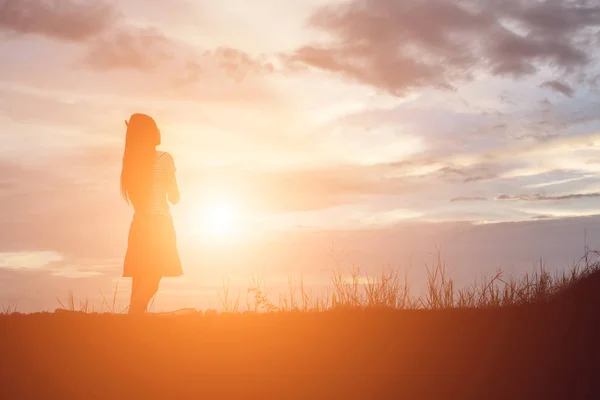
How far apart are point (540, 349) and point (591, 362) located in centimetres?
52

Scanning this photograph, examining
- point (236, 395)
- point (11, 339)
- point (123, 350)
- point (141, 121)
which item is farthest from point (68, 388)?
point (141, 121)

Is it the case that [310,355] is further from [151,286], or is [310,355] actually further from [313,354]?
[151,286]

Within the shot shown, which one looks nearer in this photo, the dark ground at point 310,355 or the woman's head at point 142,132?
the dark ground at point 310,355

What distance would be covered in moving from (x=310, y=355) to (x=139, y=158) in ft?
11.0

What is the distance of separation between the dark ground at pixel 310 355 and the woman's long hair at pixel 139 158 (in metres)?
1.62

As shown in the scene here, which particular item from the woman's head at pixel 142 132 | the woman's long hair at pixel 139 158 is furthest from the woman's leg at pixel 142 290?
the woman's head at pixel 142 132

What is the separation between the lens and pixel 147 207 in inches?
341

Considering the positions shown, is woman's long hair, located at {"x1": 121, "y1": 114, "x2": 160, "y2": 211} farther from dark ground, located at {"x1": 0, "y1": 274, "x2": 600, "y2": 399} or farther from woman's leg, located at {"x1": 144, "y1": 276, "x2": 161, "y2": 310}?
dark ground, located at {"x1": 0, "y1": 274, "x2": 600, "y2": 399}

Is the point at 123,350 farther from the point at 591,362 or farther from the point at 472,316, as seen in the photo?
the point at 591,362

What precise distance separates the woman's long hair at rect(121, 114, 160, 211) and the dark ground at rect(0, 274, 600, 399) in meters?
1.62

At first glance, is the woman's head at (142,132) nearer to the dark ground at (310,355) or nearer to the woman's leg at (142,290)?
the woman's leg at (142,290)

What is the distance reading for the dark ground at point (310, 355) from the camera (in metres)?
6.84

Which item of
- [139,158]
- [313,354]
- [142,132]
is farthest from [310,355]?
[142,132]

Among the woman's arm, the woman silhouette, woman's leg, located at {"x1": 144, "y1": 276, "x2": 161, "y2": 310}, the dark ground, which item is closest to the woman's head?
the woman silhouette
